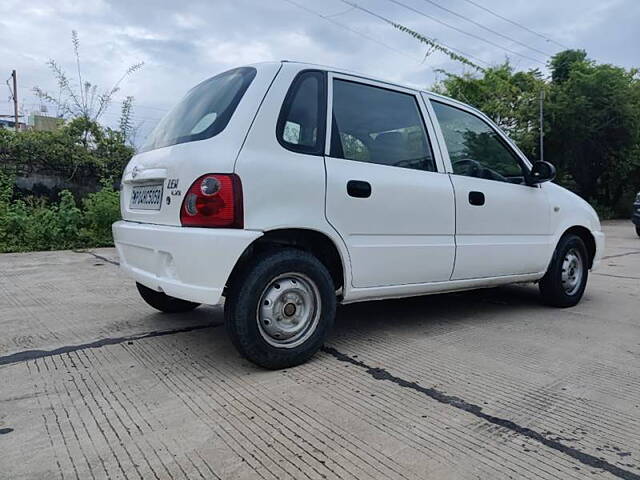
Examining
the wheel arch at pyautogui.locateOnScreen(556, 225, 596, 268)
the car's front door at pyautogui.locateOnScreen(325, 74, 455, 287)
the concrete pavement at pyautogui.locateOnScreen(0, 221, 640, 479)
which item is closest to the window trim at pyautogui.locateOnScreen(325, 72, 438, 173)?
the car's front door at pyautogui.locateOnScreen(325, 74, 455, 287)

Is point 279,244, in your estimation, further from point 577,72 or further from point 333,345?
point 577,72

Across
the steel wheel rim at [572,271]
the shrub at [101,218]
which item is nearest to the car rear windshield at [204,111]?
the steel wheel rim at [572,271]

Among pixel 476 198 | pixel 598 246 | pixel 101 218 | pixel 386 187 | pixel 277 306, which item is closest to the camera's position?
pixel 277 306

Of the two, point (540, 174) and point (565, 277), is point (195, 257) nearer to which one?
point (540, 174)

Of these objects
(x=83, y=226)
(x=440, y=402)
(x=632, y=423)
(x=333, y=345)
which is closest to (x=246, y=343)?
(x=333, y=345)

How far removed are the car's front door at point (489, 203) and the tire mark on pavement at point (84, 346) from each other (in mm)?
1978

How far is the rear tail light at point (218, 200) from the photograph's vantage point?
2.36 m

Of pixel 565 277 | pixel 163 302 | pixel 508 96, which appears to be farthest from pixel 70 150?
pixel 508 96

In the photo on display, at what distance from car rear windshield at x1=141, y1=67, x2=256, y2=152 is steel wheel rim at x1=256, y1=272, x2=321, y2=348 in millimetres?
894

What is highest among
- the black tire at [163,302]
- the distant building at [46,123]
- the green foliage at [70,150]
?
the distant building at [46,123]

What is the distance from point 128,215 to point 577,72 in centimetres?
1876

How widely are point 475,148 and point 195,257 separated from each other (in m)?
2.37

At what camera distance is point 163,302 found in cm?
374

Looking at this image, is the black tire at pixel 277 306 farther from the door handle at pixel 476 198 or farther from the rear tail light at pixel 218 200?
the door handle at pixel 476 198
